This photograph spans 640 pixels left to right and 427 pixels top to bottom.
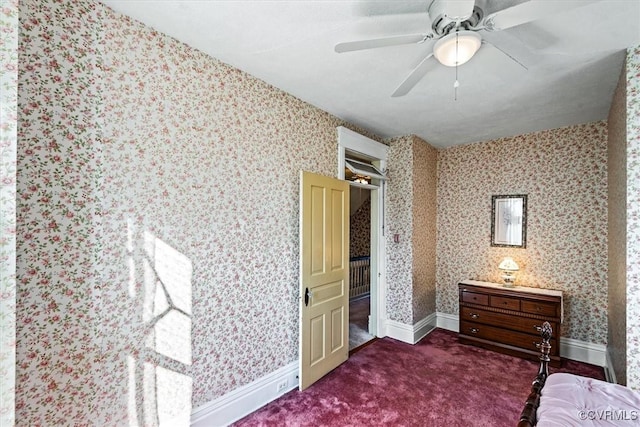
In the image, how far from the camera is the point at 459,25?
1.56 meters

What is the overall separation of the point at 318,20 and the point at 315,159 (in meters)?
1.45

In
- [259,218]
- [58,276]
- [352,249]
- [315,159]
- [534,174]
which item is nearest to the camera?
[58,276]

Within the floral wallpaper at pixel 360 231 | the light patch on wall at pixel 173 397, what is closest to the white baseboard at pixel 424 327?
the floral wallpaper at pixel 360 231

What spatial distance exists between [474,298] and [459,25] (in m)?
3.30

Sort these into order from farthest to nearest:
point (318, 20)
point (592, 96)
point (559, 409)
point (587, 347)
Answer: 1. point (587, 347)
2. point (592, 96)
3. point (318, 20)
4. point (559, 409)

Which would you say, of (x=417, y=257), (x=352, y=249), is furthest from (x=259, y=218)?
(x=352, y=249)

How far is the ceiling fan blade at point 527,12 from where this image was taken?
1137 mm

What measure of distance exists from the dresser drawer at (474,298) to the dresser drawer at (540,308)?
1.28 ft

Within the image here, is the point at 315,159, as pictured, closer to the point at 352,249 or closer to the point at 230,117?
the point at 230,117

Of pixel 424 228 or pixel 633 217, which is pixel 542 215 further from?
pixel 633 217

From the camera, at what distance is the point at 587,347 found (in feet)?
11.0

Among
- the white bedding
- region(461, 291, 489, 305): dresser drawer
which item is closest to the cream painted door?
region(461, 291, 489, 305): dresser drawer

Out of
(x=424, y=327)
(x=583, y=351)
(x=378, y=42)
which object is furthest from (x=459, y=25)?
(x=583, y=351)

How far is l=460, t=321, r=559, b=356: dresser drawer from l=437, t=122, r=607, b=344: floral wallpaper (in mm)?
494
